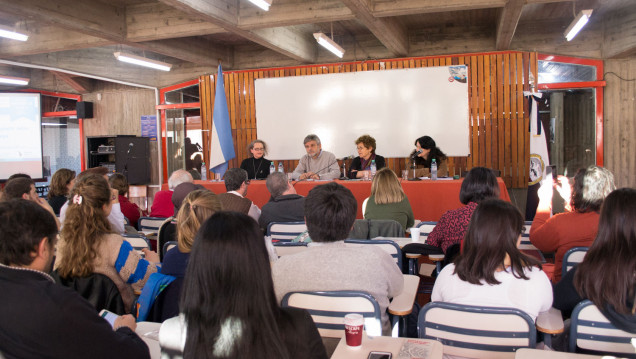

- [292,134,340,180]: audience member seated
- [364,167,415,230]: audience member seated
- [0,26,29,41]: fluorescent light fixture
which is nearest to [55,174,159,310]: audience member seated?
[364,167,415,230]: audience member seated

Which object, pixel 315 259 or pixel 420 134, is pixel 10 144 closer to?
pixel 420 134

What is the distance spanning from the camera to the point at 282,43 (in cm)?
837

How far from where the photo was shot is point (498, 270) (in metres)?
2.07

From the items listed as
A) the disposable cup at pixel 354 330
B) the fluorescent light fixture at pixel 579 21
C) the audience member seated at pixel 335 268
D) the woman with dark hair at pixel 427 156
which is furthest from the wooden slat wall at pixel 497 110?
the disposable cup at pixel 354 330

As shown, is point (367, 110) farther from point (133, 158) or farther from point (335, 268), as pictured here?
point (335, 268)

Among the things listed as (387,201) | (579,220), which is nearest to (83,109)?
(387,201)

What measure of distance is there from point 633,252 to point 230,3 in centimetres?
595

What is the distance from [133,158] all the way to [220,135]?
3.64m

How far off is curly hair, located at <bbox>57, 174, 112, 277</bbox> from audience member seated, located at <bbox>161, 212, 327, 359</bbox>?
1356 mm

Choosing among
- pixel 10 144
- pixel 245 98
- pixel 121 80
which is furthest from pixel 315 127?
pixel 10 144

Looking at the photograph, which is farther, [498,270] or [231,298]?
[498,270]

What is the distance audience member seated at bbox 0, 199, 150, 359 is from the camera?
1.41 meters

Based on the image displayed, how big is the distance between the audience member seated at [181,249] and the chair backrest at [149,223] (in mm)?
2351

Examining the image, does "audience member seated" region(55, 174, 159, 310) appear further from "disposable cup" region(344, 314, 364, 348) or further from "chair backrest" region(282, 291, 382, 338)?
"disposable cup" region(344, 314, 364, 348)
